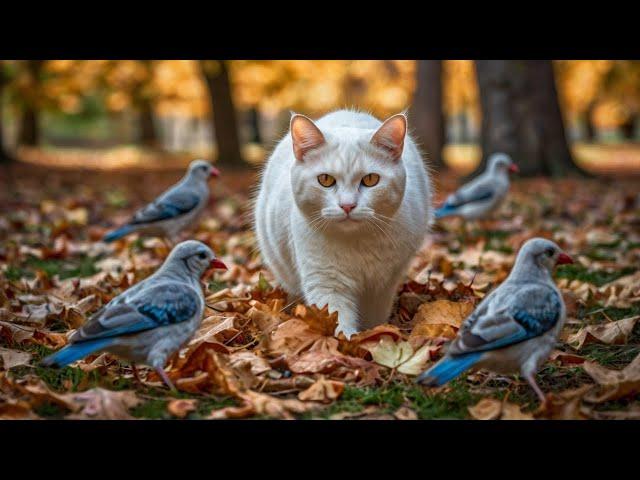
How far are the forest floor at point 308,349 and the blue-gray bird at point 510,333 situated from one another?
7.1 inches

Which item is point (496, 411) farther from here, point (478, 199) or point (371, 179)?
point (478, 199)

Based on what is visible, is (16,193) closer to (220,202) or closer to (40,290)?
(220,202)

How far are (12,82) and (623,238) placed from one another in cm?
1828

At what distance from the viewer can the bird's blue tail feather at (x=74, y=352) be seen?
304cm

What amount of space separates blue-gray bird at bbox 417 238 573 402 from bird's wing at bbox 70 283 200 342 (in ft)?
3.65

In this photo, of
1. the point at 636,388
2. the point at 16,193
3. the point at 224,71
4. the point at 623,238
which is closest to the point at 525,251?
the point at 636,388

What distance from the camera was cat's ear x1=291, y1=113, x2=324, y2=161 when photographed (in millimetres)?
4117

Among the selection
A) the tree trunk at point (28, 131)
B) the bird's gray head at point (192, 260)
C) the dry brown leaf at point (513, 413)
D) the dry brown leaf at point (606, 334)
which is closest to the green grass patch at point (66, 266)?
the bird's gray head at point (192, 260)

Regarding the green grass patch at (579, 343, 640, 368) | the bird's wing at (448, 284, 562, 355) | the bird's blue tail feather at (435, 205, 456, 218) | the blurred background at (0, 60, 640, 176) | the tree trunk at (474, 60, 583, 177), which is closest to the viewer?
the bird's wing at (448, 284, 562, 355)

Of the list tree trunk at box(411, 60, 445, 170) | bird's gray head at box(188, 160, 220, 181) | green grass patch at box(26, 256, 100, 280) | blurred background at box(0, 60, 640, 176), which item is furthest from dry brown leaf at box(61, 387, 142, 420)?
tree trunk at box(411, 60, 445, 170)

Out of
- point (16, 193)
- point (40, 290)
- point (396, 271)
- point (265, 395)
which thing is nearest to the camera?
point (265, 395)

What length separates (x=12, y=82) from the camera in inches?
840

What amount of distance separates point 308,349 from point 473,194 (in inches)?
231

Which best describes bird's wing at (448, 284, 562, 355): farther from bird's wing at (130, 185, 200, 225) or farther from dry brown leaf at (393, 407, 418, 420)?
bird's wing at (130, 185, 200, 225)
